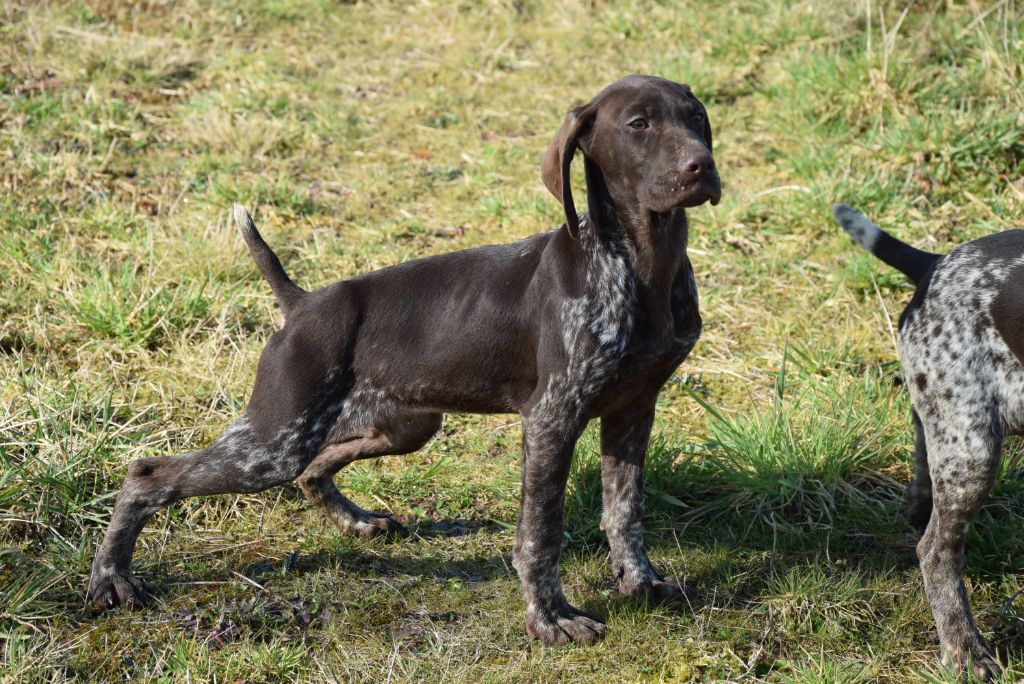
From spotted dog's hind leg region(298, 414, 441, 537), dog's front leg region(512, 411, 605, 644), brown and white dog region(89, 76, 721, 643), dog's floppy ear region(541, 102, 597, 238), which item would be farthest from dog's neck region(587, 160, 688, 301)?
spotted dog's hind leg region(298, 414, 441, 537)

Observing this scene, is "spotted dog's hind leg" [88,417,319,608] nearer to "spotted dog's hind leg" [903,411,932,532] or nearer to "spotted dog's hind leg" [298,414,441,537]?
"spotted dog's hind leg" [298,414,441,537]

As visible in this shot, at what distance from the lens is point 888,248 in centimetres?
435

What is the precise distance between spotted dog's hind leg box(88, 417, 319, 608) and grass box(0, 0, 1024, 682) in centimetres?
12

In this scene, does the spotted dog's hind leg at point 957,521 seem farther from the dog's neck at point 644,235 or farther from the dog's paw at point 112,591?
the dog's paw at point 112,591

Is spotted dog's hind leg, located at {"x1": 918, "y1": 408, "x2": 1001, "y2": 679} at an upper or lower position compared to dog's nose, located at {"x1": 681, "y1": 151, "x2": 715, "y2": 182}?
lower

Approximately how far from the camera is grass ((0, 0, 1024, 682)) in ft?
13.2

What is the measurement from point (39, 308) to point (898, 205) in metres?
4.70

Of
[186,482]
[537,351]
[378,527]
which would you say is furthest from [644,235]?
[186,482]

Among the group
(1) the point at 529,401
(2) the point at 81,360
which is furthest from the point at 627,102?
(2) the point at 81,360

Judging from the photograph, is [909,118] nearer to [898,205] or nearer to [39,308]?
[898,205]

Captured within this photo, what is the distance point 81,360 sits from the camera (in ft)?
17.9

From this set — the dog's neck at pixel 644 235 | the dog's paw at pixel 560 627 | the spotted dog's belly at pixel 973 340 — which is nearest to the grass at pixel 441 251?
the dog's paw at pixel 560 627

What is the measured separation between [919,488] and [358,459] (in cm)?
221

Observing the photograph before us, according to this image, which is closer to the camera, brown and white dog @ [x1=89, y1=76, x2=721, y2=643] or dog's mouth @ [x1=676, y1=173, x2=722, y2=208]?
dog's mouth @ [x1=676, y1=173, x2=722, y2=208]
